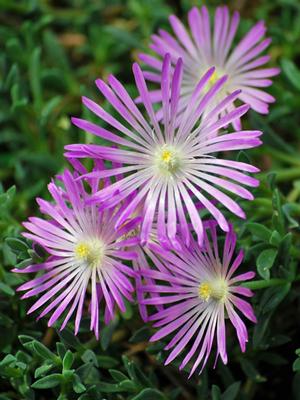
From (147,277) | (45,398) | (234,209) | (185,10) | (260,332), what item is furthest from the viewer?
(185,10)

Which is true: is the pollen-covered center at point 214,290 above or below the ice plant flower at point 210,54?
below

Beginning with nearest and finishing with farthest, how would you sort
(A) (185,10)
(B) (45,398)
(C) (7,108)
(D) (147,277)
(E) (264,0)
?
(D) (147,277) < (B) (45,398) < (C) (7,108) < (A) (185,10) < (E) (264,0)

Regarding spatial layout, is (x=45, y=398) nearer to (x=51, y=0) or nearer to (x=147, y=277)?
(x=147, y=277)

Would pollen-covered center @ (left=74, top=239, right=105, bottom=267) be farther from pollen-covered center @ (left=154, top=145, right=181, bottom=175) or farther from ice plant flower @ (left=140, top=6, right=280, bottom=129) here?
ice plant flower @ (left=140, top=6, right=280, bottom=129)

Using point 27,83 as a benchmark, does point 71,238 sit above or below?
below

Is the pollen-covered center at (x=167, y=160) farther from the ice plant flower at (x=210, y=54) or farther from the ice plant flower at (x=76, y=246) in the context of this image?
the ice plant flower at (x=210, y=54)

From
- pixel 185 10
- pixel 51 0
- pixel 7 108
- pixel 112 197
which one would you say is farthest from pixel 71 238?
pixel 51 0

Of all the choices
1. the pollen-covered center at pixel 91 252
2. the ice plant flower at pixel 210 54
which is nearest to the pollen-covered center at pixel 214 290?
the pollen-covered center at pixel 91 252
